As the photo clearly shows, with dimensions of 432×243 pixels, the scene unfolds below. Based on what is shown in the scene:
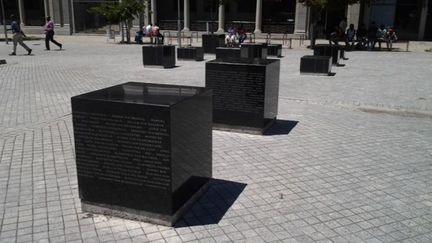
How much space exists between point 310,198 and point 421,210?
1344 millimetres

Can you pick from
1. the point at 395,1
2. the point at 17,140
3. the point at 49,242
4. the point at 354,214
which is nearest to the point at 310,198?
the point at 354,214

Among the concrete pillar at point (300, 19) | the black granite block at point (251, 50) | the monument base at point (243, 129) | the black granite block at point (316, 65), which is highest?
the concrete pillar at point (300, 19)

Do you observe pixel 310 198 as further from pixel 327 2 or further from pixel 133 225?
pixel 327 2

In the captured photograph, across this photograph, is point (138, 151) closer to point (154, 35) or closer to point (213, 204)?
point (213, 204)

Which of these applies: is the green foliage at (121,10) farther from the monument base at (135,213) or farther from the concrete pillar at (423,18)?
the monument base at (135,213)

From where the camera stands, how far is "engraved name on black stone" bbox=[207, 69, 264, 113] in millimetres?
7988

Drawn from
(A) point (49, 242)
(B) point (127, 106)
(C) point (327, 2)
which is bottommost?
(A) point (49, 242)

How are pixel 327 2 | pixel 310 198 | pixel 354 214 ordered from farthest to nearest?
Result: pixel 327 2, pixel 310 198, pixel 354 214

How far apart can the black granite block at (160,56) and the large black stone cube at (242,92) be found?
9018mm

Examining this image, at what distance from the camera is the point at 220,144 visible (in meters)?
7.64

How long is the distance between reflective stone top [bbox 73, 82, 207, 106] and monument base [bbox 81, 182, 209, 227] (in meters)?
1.25

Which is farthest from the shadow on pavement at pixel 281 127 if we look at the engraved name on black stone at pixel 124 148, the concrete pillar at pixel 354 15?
the concrete pillar at pixel 354 15

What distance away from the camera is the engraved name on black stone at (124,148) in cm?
446

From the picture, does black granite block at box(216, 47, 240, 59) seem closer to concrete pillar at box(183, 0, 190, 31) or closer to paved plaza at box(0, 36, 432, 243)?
paved plaza at box(0, 36, 432, 243)
